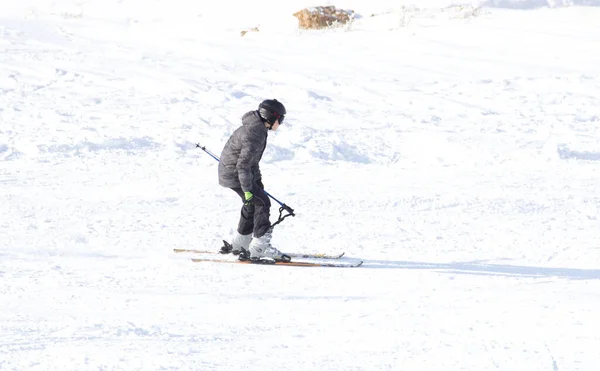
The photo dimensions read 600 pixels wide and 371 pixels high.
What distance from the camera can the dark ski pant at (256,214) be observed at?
7.15m

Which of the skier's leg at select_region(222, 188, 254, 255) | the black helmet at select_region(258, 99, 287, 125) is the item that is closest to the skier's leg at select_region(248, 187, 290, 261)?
the skier's leg at select_region(222, 188, 254, 255)

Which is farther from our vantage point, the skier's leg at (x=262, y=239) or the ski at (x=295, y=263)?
the skier's leg at (x=262, y=239)

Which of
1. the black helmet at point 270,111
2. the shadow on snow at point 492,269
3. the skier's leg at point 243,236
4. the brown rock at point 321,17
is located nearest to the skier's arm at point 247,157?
the black helmet at point 270,111

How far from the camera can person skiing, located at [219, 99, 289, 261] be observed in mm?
6859

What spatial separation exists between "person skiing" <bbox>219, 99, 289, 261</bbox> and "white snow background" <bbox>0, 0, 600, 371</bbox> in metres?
0.35

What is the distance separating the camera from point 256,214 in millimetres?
7250

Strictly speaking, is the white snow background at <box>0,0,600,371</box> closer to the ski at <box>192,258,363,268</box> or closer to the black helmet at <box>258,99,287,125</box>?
the ski at <box>192,258,363,268</box>

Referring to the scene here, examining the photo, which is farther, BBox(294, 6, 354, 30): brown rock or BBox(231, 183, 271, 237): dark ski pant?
BBox(294, 6, 354, 30): brown rock

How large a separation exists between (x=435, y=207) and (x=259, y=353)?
15.4 ft

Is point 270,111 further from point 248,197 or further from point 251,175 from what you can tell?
point 248,197

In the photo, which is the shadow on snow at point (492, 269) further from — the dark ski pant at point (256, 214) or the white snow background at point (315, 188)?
the dark ski pant at point (256, 214)

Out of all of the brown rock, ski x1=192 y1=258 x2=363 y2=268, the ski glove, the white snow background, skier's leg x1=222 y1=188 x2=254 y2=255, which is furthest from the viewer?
the brown rock

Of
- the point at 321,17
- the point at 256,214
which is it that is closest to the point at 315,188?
the point at 256,214

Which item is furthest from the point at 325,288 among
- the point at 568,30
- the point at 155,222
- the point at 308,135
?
the point at 568,30
